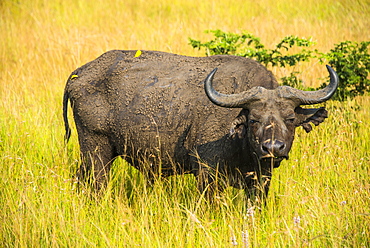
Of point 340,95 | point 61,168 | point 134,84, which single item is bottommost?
point 61,168

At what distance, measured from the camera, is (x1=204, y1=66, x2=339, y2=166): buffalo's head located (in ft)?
13.5

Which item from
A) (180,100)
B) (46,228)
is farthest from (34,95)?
(46,228)

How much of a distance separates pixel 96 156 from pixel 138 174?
0.67m

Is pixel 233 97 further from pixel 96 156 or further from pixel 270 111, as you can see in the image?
pixel 96 156

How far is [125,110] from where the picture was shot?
527cm

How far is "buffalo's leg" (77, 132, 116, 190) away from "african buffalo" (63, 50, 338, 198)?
0.04 ft

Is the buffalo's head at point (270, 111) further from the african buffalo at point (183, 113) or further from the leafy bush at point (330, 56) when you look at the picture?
the leafy bush at point (330, 56)

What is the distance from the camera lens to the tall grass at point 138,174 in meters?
3.97

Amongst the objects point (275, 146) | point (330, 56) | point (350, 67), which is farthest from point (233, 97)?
point (350, 67)

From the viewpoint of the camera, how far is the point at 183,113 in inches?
199

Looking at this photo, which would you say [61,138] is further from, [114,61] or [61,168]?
[114,61]

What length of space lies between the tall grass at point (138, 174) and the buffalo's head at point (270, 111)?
1.60ft

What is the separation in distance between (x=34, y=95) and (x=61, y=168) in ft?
9.14

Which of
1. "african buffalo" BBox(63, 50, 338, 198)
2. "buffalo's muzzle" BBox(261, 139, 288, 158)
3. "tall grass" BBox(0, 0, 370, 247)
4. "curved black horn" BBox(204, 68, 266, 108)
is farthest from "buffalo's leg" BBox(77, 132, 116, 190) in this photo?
"buffalo's muzzle" BBox(261, 139, 288, 158)
